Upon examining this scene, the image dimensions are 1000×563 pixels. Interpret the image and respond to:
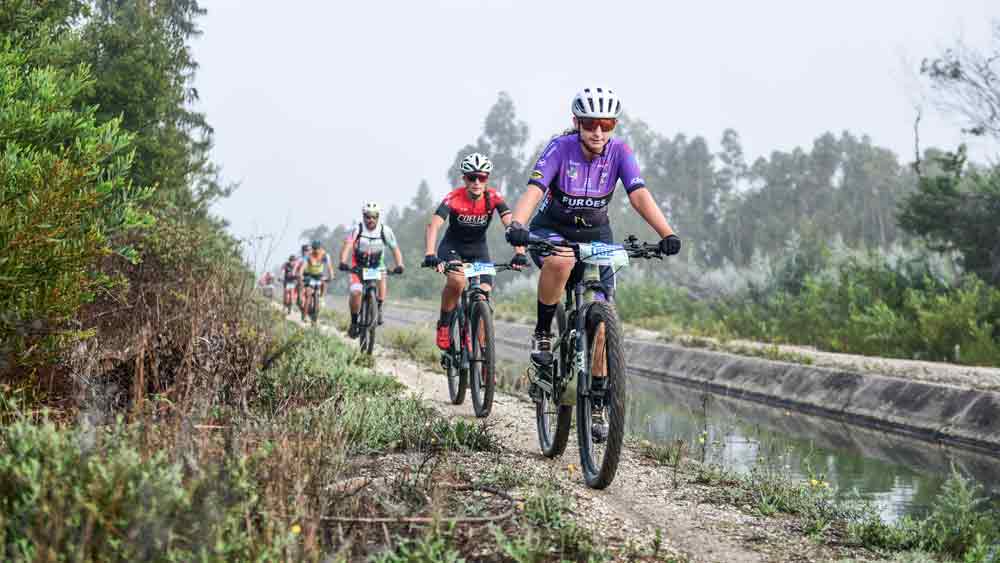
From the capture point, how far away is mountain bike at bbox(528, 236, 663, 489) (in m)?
5.21

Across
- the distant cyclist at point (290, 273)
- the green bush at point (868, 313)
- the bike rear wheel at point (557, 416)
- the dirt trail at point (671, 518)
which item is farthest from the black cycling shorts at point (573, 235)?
the distant cyclist at point (290, 273)

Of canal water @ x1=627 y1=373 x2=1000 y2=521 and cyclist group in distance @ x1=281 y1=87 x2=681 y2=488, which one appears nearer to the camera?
cyclist group in distance @ x1=281 y1=87 x2=681 y2=488

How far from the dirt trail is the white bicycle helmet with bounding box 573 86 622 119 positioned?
2252 millimetres

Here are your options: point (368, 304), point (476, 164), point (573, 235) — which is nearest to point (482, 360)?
point (476, 164)

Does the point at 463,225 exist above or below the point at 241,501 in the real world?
above

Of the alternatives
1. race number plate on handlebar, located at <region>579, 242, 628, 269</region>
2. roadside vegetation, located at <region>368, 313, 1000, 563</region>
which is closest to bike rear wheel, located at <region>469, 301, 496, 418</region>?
roadside vegetation, located at <region>368, 313, 1000, 563</region>

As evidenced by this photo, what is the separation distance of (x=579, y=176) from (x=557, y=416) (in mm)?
1646

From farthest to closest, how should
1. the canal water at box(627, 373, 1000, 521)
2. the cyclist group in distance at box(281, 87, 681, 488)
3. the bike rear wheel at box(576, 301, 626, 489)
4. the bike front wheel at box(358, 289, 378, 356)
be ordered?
1. the bike front wheel at box(358, 289, 378, 356)
2. the canal water at box(627, 373, 1000, 521)
3. the cyclist group in distance at box(281, 87, 681, 488)
4. the bike rear wheel at box(576, 301, 626, 489)

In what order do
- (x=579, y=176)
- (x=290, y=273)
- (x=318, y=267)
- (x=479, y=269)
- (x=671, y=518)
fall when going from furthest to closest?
(x=290, y=273), (x=318, y=267), (x=479, y=269), (x=579, y=176), (x=671, y=518)

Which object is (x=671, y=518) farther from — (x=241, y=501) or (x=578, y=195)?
(x=241, y=501)

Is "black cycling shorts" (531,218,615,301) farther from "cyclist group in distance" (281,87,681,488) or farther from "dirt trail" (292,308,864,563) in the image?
"dirt trail" (292,308,864,563)

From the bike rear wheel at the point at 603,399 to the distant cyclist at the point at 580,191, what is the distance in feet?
1.52

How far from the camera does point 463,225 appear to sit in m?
9.18

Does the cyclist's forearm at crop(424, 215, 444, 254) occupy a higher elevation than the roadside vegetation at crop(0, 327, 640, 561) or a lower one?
higher
